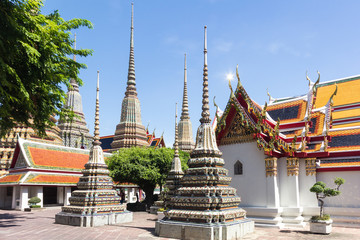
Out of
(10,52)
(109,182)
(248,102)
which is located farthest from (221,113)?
(10,52)

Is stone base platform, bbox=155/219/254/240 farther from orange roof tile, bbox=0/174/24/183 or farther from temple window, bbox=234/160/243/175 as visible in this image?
orange roof tile, bbox=0/174/24/183

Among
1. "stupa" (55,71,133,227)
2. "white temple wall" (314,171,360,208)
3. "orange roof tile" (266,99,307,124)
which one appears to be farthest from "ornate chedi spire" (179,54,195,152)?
"white temple wall" (314,171,360,208)

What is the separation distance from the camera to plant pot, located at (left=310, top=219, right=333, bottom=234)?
11.4 meters

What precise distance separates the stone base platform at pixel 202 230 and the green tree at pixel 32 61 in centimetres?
579

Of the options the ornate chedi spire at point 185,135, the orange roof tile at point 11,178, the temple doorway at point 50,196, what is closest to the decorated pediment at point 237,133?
the orange roof tile at point 11,178

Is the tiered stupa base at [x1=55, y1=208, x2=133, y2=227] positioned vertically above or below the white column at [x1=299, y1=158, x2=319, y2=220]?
below

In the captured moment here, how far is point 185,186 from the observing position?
10.8 meters

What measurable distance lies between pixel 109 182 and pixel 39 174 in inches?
Answer: 559

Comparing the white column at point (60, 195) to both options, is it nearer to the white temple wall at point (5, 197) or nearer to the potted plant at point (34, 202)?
the potted plant at point (34, 202)

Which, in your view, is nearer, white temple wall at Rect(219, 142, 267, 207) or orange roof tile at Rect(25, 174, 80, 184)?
white temple wall at Rect(219, 142, 267, 207)

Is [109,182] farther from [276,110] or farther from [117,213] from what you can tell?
[276,110]

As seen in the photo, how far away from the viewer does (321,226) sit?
11.5m

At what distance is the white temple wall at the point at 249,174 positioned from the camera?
14007 millimetres

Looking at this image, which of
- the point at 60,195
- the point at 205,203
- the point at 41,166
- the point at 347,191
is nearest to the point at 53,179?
the point at 41,166
